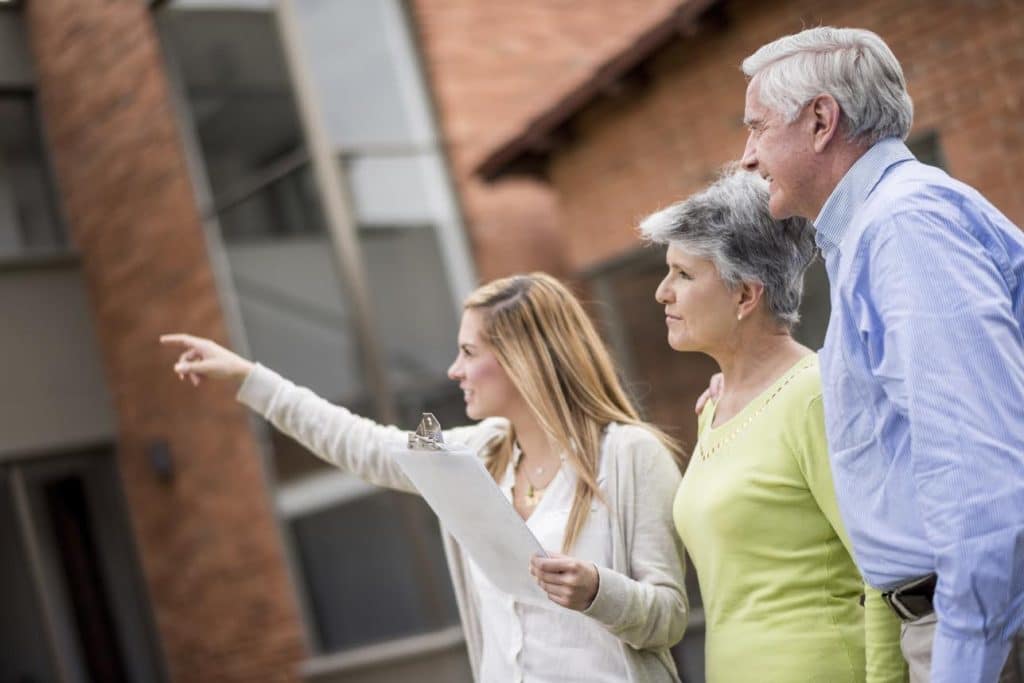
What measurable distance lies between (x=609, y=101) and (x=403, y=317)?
2.13 metres

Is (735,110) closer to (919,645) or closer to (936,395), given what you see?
(919,645)

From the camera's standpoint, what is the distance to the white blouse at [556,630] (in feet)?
9.82

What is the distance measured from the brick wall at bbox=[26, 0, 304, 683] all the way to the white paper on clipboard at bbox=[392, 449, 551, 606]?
25.2ft

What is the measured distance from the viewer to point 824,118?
2080mm

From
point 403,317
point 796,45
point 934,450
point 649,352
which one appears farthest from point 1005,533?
point 403,317

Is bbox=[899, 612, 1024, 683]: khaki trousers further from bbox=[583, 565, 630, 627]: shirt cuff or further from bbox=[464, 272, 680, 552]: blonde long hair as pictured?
bbox=[464, 272, 680, 552]: blonde long hair

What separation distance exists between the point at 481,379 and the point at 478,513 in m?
0.48

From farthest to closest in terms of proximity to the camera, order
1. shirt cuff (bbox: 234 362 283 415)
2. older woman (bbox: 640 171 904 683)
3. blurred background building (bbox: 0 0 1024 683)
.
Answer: blurred background building (bbox: 0 0 1024 683) < shirt cuff (bbox: 234 362 283 415) < older woman (bbox: 640 171 904 683)

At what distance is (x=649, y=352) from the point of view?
8633mm

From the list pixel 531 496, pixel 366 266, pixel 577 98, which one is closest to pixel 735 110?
pixel 577 98

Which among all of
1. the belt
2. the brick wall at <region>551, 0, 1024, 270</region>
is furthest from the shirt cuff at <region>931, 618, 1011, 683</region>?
the brick wall at <region>551, 0, 1024, 270</region>

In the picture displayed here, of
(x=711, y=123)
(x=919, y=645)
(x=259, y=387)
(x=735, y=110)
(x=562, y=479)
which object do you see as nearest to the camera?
(x=919, y=645)

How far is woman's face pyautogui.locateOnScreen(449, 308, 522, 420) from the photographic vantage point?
3.19m

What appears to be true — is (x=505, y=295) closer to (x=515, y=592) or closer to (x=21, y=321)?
(x=515, y=592)
